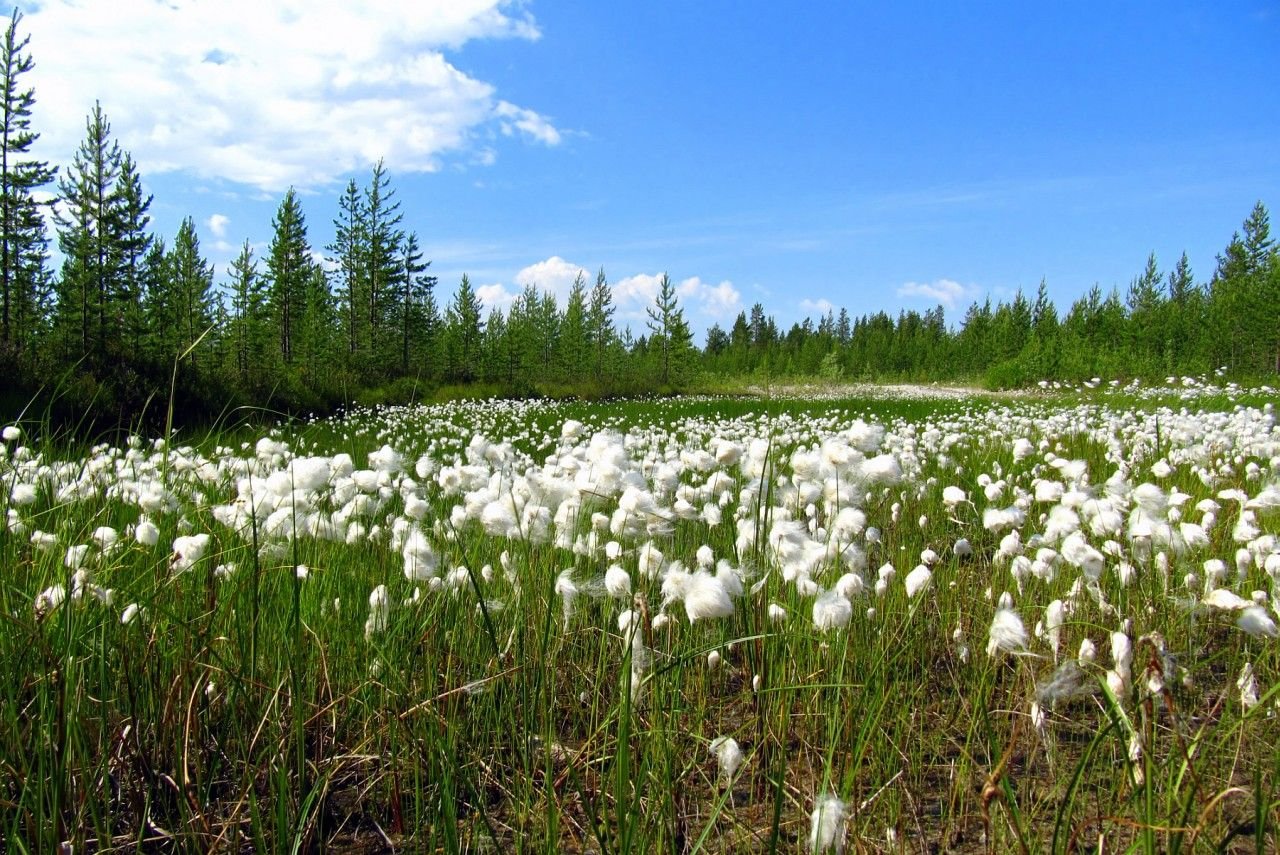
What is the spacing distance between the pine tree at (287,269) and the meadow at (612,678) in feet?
145

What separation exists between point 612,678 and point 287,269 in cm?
4745

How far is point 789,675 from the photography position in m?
2.92

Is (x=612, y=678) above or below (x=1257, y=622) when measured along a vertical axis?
below

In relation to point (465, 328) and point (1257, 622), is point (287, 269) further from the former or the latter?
point (1257, 622)

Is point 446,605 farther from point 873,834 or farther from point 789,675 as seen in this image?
point 873,834

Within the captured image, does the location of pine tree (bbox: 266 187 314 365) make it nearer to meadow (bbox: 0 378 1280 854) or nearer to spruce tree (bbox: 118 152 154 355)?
spruce tree (bbox: 118 152 154 355)

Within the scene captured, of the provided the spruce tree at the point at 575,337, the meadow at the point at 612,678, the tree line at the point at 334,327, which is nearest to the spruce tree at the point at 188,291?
the tree line at the point at 334,327

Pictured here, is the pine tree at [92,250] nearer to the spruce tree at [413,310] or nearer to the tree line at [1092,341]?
the spruce tree at [413,310]

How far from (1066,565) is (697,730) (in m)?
2.57

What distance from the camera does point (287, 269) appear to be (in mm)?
44406

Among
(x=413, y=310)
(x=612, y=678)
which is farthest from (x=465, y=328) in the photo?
(x=612, y=678)

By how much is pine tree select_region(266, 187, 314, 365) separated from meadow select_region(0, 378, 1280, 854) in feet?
145

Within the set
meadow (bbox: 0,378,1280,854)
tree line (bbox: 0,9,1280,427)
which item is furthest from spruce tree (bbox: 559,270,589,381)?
meadow (bbox: 0,378,1280,854)

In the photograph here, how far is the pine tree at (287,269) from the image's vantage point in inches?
1737
